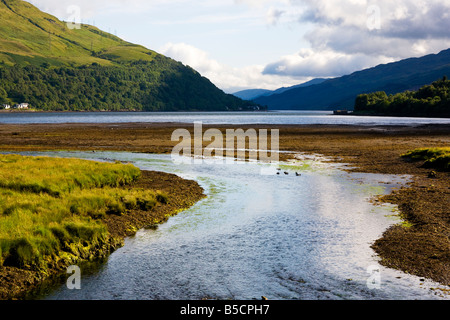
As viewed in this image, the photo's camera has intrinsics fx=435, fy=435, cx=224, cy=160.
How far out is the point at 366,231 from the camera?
2353 centimetres

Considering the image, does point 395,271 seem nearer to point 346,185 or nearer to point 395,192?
point 395,192

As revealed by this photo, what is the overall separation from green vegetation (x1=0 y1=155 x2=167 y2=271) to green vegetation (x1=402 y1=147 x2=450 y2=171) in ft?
98.3

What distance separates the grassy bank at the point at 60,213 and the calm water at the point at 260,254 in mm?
1271

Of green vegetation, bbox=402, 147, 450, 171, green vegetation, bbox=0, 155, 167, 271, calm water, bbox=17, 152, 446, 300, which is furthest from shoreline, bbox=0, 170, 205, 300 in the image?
green vegetation, bbox=402, 147, 450, 171

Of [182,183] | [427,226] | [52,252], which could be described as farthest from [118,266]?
[182,183]

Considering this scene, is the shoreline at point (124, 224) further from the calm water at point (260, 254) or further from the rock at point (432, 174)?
the rock at point (432, 174)

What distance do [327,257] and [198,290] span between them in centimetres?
664

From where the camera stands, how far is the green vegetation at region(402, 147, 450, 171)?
1753 inches

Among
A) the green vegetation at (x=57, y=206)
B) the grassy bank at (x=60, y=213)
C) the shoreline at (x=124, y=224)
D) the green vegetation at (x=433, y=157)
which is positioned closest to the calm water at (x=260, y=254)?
the shoreline at (x=124, y=224)

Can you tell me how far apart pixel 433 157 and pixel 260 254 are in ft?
117

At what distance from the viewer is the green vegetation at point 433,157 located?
4453cm

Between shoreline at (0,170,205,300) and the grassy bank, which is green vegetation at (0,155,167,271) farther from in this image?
shoreline at (0,170,205,300)
